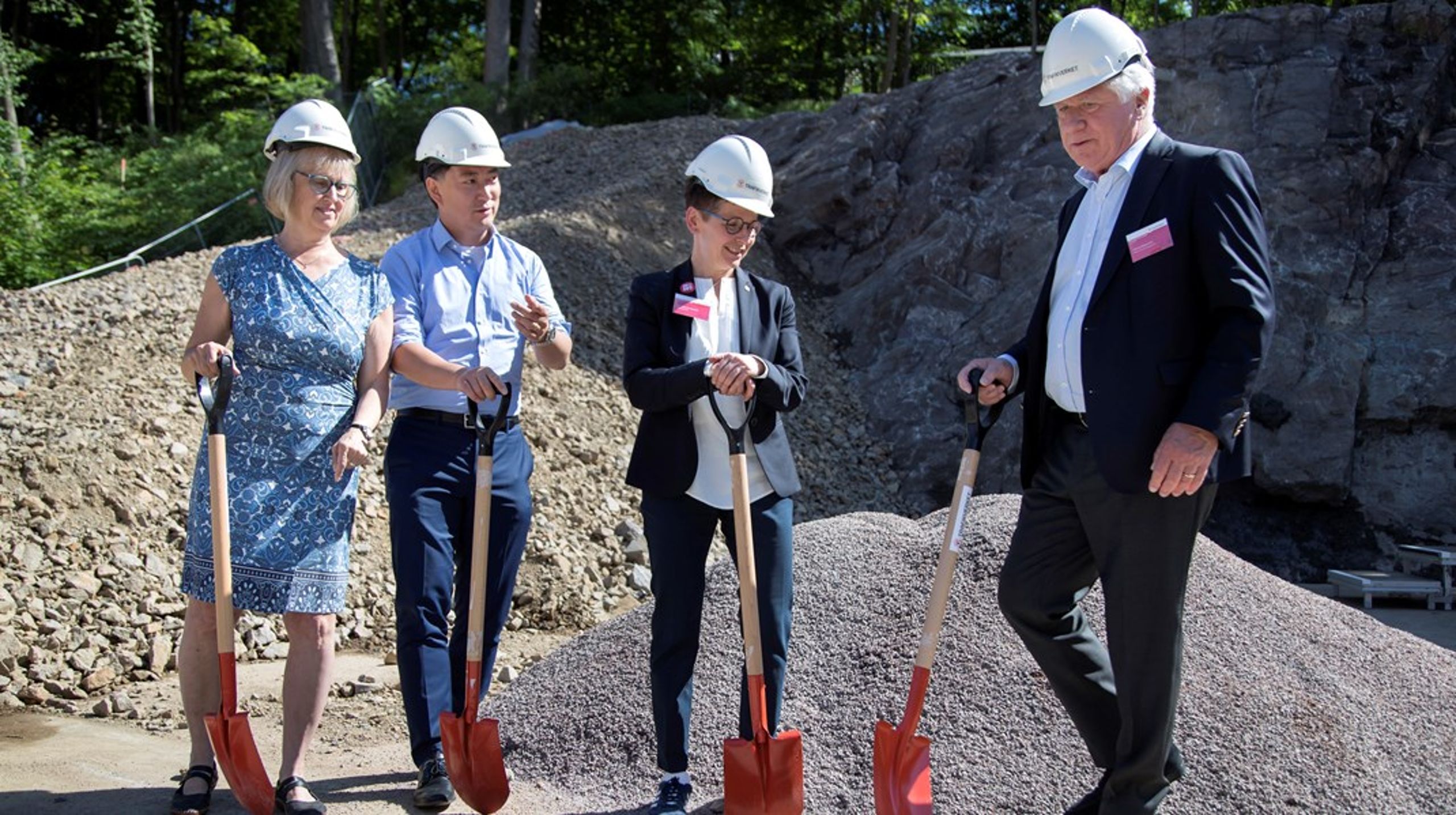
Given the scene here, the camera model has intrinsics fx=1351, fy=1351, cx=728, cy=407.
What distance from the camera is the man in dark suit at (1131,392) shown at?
10.4 ft

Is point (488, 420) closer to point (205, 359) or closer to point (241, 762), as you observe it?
point (205, 359)

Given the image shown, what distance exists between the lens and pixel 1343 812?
3.88 metres

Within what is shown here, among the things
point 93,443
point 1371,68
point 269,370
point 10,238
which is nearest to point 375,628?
point 93,443

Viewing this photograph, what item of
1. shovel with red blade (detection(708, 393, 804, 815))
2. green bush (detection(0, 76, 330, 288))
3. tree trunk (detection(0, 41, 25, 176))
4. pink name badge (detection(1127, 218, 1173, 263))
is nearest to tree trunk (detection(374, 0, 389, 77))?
green bush (detection(0, 76, 330, 288))

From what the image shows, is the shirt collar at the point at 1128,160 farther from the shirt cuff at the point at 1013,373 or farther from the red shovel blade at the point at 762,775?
the red shovel blade at the point at 762,775

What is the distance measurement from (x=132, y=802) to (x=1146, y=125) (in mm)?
3609

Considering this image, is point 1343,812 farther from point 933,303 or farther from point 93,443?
point 933,303

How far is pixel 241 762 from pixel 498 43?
61.2ft

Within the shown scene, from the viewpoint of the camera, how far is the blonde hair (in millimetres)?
3855

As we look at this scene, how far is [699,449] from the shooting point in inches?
156

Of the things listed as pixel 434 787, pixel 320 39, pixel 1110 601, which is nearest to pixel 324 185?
pixel 434 787

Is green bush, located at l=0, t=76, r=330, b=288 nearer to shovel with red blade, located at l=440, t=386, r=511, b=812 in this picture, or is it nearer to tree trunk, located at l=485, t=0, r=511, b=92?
tree trunk, located at l=485, t=0, r=511, b=92

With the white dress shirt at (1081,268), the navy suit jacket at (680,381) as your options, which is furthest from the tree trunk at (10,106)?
the white dress shirt at (1081,268)

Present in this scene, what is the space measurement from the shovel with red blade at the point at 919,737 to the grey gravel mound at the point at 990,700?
0.47 meters
